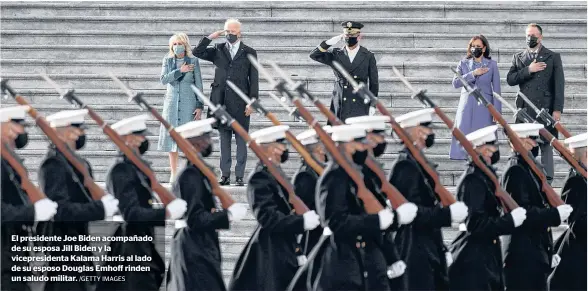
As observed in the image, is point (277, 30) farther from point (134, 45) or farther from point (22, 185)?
point (22, 185)

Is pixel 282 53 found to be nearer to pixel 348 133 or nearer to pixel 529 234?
pixel 529 234

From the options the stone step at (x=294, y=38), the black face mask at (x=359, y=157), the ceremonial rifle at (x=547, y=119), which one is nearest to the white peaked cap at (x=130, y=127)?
the black face mask at (x=359, y=157)

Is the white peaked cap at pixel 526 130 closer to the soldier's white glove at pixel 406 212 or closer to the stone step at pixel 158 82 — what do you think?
the soldier's white glove at pixel 406 212

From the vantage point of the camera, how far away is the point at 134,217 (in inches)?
600

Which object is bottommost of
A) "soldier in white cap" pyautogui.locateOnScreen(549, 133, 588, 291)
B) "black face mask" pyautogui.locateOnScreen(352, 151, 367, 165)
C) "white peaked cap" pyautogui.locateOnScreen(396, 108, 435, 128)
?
"soldier in white cap" pyautogui.locateOnScreen(549, 133, 588, 291)

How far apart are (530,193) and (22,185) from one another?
419 cm

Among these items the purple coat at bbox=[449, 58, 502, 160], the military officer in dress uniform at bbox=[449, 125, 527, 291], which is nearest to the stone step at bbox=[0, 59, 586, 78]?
the purple coat at bbox=[449, 58, 502, 160]

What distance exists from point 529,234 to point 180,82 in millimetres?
4676

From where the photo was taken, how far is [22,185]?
1496 cm

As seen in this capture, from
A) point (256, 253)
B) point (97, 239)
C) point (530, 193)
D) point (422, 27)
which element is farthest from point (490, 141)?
point (422, 27)

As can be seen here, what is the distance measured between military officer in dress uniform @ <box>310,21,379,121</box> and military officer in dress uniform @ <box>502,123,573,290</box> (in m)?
3.07

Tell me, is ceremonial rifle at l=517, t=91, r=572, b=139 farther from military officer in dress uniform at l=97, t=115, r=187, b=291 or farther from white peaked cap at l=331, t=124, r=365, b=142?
military officer in dress uniform at l=97, t=115, r=187, b=291

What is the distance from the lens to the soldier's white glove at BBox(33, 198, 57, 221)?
575 inches

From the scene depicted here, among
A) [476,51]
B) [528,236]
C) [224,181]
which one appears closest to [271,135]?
[528,236]
